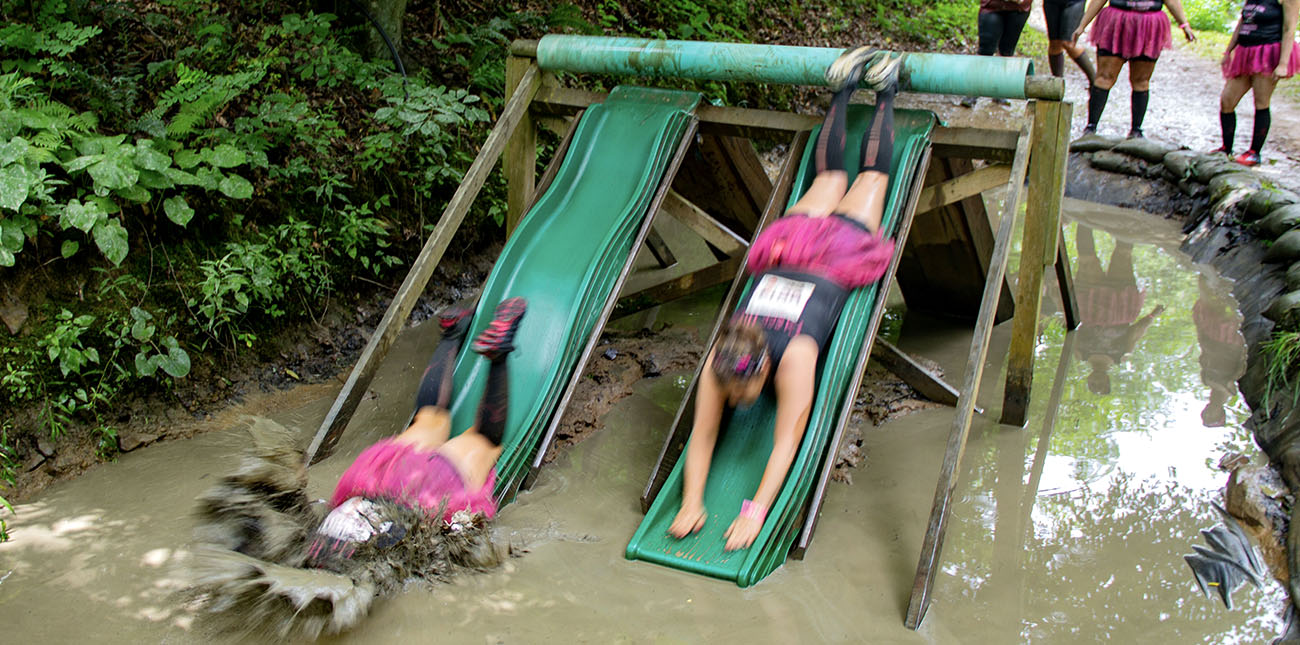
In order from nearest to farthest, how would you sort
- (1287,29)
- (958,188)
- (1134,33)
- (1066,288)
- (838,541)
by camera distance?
(838,541)
(958,188)
(1066,288)
(1287,29)
(1134,33)

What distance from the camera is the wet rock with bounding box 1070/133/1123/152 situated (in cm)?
786

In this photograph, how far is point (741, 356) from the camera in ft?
11.2

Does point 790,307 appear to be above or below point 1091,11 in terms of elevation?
below

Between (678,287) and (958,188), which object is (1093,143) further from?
(678,287)

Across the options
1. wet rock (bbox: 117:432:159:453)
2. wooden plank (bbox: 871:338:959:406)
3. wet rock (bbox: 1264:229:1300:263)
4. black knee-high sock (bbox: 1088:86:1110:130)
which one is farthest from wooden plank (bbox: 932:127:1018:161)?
black knee-high sock (bbox: 1088:86:1110:130)

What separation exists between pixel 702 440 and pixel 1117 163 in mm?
5768

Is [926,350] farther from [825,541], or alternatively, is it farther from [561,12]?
[561,12]

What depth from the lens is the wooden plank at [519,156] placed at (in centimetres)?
473

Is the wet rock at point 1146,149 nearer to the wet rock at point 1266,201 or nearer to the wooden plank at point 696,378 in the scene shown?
the wet rock at point 1266,201

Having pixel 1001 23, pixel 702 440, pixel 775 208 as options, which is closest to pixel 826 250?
pixel 775 208

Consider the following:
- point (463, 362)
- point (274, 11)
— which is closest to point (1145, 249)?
point (463, 362)

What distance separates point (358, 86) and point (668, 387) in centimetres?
258

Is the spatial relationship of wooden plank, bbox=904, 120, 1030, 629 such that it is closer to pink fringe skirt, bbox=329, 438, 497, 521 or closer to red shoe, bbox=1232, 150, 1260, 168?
pink fringe skirt, bbox=329, 438, 497, 521

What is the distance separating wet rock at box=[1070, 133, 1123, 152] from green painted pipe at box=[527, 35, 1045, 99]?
14.7ft
